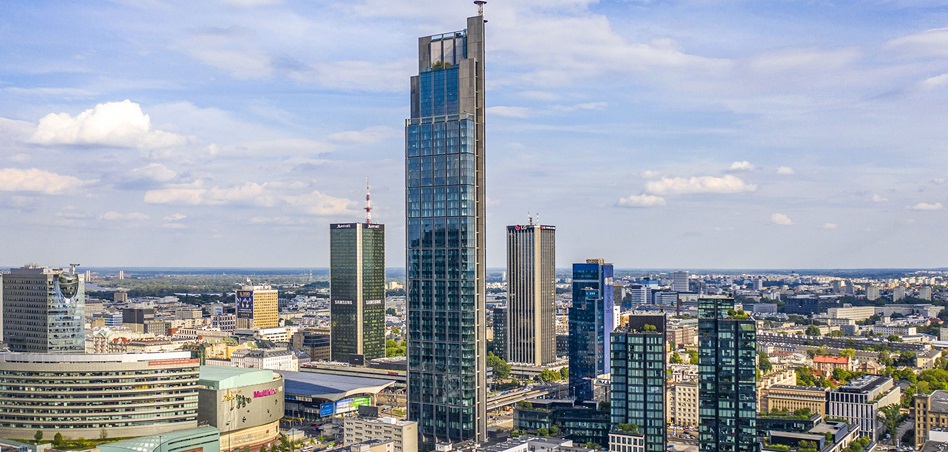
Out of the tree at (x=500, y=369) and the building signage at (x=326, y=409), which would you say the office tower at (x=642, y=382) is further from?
the tree at (x=500, y=369)

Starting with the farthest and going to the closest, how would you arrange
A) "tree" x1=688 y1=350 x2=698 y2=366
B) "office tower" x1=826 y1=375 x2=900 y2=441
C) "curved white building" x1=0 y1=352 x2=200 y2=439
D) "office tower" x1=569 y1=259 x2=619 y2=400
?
"tree" x1=688 y1=350 x2=698 y2=366 → "office tower" x1=569 y1=259 x2=619 y2=400 → "office tower" x1=826 y1=375 x2=900 y2=441 → "curved white building" x1=0 y1=352 x2=200 y2=439

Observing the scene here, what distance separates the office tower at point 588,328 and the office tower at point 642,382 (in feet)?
108

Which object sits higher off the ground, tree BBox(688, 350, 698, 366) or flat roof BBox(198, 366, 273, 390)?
flat roof BBox(198, 366, 273, 390)

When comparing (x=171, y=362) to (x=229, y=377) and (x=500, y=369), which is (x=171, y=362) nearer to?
(x=229, y=377)

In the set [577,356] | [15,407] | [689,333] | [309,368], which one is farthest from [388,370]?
[689,333]

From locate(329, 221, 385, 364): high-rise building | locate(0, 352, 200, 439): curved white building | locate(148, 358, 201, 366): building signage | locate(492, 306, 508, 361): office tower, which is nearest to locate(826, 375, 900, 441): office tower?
locate(148, 358, 201, 366): building signage

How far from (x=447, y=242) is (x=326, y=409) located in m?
38.1

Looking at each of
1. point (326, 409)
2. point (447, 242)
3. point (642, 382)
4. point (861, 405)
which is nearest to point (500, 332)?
point (326, 409)

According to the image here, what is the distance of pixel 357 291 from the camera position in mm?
160500

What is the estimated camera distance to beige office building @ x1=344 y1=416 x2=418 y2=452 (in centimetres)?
8138

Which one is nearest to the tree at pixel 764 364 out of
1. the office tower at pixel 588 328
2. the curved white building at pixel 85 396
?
the office tower at pixel 588 328

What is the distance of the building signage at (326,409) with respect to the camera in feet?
373

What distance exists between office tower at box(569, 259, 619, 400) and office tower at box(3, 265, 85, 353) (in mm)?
62019

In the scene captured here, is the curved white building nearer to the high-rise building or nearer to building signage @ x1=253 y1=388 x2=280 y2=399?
building signage @ x1=253 y1=388 x2=280 y2=399
